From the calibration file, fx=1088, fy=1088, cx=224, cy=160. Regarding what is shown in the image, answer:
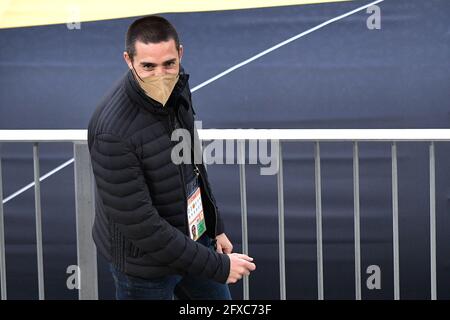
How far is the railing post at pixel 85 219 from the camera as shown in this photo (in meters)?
4.05

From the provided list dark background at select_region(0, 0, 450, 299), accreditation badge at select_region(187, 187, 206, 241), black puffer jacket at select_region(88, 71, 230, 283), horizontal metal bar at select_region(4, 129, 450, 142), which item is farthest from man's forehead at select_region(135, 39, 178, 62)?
dark background at select_region(0, 0, 450, 299)

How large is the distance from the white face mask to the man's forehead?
0.06 meters

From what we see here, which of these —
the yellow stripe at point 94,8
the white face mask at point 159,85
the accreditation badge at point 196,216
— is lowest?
the accreditation badge at point 196,216

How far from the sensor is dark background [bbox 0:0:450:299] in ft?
15.8

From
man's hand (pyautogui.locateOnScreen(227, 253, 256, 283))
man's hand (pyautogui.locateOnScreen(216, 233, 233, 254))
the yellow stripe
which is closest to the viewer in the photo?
man's hand (pyautogui.locateOnScreen(227, 253, 256, 283))

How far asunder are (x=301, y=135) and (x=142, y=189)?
2.88ft

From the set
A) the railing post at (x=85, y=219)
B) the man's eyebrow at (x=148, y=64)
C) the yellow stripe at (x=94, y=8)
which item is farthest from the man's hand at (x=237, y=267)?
the yellow stripe at (x=94, y=8)

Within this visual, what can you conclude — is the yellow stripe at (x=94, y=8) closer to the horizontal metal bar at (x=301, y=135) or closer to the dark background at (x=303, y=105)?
the dark background at (x=303, y=105)

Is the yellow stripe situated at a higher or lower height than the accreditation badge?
higher

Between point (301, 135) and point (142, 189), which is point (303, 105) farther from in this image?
point (142, 189)

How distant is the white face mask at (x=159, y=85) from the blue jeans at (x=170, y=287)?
1.76 ft

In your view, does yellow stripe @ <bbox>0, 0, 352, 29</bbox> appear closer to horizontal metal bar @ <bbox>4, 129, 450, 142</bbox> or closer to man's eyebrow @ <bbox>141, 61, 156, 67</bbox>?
horizontal metal bar @ <bbox>4, 129, 450, 142</bbox>

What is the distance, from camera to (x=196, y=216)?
3.49m
